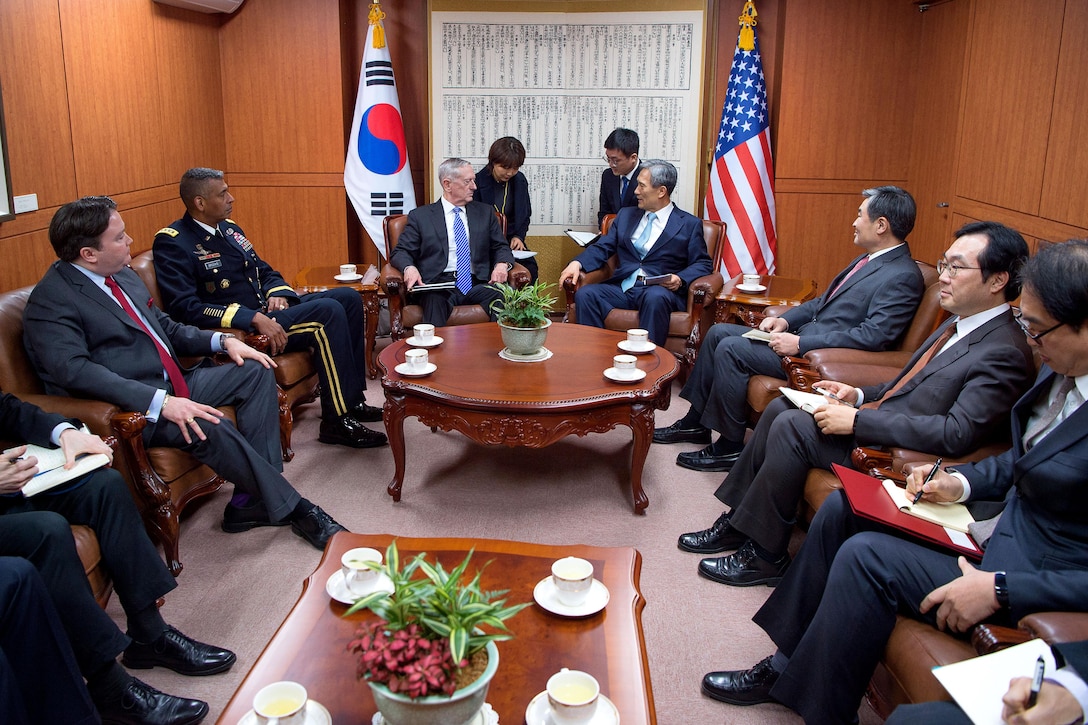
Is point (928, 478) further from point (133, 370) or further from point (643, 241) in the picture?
point (643, 241)

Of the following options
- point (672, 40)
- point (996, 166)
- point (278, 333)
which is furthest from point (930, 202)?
point (278, 333)

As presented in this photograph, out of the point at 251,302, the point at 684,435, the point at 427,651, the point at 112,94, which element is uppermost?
the point at 112,94

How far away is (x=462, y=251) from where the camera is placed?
4816 millimetres

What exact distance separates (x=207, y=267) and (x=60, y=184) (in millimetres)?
833

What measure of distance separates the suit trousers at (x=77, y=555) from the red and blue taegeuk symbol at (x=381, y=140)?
12.1ft

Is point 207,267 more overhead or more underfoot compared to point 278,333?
more overhead

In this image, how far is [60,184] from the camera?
3.72 m

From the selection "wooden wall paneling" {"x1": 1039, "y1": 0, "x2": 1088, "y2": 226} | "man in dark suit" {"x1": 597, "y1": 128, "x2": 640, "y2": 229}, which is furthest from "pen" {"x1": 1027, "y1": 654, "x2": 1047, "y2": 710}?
"man in dark suit" {"x1": 597, "y1": 128, "x2": 640, "y2": 229}

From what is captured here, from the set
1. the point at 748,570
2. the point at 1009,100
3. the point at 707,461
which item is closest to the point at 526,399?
the point at 748,570

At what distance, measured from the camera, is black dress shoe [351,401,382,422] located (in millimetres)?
4117

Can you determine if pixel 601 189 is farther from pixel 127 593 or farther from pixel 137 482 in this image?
pixel 127 593

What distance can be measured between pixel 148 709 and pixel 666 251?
3.50m

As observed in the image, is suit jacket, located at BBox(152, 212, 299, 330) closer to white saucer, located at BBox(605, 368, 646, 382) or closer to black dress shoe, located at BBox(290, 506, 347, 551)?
black dress shoe, located at BBox(290, 506, 347, 551)

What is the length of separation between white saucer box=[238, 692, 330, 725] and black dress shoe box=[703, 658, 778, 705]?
0.89m
